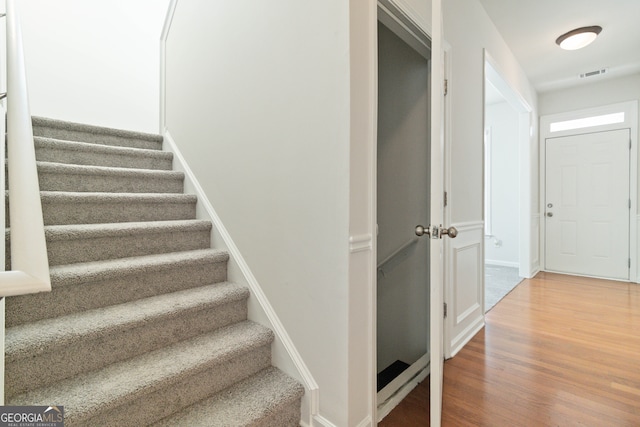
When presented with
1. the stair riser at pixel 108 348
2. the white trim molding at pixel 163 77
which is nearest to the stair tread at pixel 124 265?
the stair riser at pixel 108 348

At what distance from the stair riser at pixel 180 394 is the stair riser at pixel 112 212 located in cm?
109

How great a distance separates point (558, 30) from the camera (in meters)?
3.02

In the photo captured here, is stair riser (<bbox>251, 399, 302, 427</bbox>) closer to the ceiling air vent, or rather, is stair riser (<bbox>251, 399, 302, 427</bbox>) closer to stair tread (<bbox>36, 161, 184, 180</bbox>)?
stair tread (<bbox>36, 161, 184, 180</bbox>)

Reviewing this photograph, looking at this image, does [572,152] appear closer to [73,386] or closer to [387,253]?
[387,253]

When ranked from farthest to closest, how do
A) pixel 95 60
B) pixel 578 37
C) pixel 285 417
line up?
pixel 95 60, pixel 578 37, pixel 285 417

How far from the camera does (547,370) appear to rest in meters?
1.94

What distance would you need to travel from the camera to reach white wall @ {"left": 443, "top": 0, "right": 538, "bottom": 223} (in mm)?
2176

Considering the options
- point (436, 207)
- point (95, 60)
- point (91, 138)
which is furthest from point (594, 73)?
point (95, 60)

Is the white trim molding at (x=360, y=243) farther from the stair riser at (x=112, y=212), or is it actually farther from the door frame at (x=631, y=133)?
the door frame at (x=631, y=133)

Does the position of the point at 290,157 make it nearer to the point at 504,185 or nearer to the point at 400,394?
the point at 400,394

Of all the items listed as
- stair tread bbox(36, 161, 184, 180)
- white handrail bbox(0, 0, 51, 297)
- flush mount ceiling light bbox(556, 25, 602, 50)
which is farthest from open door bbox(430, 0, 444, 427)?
flush mount ceiling light bbox(556, 25, 602, 50)

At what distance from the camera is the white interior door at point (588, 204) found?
4.03m

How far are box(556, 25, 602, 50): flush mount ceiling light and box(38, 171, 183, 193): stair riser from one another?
12.7ft

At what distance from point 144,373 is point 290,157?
1.08 m
